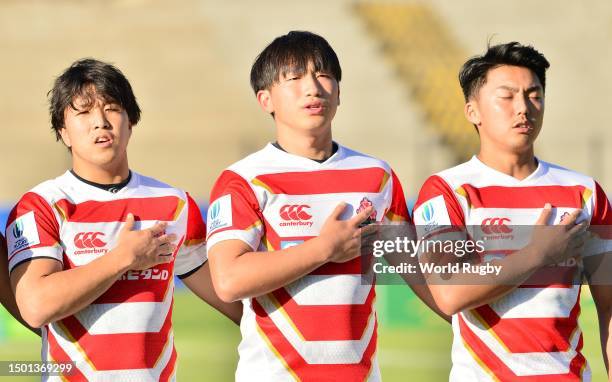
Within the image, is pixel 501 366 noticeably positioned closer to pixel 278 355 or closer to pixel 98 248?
pixel 278 355

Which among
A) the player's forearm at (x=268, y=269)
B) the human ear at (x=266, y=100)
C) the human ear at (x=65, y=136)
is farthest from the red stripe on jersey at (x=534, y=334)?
the human ear at (x=65, y=136)

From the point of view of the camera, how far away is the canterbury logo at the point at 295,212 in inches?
202

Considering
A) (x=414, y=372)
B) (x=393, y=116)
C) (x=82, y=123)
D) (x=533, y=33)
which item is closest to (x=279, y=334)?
(x=82, y=123)

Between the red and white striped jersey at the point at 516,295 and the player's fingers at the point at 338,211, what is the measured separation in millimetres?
370

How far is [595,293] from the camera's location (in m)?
5.27

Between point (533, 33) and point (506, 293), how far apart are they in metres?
32.7

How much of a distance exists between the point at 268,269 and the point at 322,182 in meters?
0.55

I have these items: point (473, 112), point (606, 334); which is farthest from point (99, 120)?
point (606, 334)

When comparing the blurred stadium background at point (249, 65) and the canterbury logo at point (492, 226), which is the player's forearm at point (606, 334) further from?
the blurred stadium background at point (249, 65)

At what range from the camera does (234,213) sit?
5102 mm

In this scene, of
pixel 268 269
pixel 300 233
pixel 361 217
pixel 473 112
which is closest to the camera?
pixel 268 269

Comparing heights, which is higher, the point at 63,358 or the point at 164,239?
the point at 164,239

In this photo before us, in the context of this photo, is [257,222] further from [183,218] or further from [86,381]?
[86,381]

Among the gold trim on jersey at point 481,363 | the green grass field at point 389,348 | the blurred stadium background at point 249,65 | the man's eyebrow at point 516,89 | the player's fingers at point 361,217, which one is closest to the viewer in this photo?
the player's fingers at point 361,217
